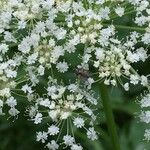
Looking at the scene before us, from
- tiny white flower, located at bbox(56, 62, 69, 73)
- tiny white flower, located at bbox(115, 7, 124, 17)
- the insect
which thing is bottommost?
the insect

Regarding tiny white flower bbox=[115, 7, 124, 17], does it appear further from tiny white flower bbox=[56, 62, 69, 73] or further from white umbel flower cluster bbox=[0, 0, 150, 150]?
tiny white flower bbox=[56, 62, 69, 73]

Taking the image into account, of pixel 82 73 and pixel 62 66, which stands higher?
pixel 62 66

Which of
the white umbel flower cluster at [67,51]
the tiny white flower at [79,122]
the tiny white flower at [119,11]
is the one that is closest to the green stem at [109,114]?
the white umbel flower cluster at [67,51]

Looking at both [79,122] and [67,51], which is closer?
[79,122]

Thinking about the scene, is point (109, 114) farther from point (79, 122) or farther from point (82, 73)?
point (82, 73)

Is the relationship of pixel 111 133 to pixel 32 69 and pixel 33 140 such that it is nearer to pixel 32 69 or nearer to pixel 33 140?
pixel 32 69

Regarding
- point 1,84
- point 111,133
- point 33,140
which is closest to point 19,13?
point 1,84

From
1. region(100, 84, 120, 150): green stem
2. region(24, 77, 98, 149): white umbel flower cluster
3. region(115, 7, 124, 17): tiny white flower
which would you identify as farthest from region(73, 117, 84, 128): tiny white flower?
region(115, 7, 124, 17): tiny white flower

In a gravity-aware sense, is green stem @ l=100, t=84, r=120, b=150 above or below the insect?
below

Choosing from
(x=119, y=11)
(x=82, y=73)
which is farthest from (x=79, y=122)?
(x=119, y=11)

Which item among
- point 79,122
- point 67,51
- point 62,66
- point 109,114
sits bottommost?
point 79,122

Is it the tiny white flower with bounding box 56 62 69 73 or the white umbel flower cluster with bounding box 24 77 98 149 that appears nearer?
the white umbel flower cluster with bounding box 24 77 98 149

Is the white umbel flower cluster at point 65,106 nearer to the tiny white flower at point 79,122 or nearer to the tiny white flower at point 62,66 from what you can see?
the tiny white flower at point 79,122
